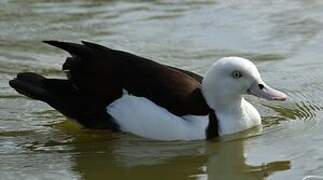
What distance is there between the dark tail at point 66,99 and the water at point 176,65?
143 millimetres

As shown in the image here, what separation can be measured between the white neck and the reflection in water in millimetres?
117

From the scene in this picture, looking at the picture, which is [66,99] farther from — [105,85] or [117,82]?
[117,82]

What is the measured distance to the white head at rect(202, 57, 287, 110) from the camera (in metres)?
8.80

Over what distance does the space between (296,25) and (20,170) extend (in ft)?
15.8

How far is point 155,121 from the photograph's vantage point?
8.73 metres

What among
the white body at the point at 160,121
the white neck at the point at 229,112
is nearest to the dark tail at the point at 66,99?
the white body at the point at 160,121

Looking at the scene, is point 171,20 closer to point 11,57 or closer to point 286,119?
point 11,57

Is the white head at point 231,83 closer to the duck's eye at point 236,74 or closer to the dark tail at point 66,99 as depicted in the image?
the duck's eye at point 236,74

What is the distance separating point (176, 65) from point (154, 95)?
2105 millimetres

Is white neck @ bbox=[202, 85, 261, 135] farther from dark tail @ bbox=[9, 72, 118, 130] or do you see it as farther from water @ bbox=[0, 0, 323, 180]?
dark tail @ bbox=[9, 72, 118, 130]

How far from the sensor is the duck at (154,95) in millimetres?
8703

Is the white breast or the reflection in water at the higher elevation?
the white breast

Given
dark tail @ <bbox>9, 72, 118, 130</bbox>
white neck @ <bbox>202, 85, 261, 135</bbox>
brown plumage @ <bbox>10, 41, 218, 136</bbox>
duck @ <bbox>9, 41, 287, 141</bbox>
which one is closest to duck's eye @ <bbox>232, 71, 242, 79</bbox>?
duck @ <bbox>9, 41, 287, 141</bbox>

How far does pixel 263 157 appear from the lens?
8.35m
